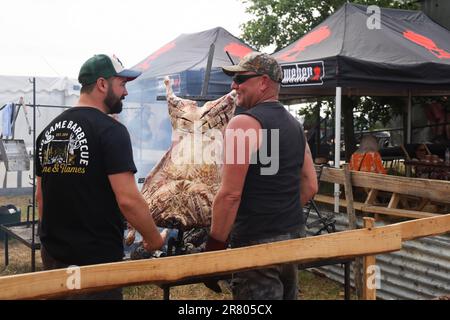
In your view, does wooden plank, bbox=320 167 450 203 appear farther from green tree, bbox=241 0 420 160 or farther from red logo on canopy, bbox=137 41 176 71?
green tree, bbox=241 0 420 160

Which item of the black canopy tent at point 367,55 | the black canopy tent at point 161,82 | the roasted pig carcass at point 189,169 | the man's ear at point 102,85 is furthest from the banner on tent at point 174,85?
the man's ear at point 102,85

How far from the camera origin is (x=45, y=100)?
1223 cm

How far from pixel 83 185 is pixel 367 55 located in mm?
5659

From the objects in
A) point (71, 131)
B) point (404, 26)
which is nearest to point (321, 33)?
point (404, 26)

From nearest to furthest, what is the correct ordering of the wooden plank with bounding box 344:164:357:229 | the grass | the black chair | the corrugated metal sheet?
1. the corrugated metal sheet
2. the wooden plank with bounding box 344:164:357:229
3. the grass
4. the black chair

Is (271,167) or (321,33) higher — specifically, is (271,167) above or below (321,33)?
below

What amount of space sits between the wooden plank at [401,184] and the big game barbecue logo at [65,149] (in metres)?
3.67

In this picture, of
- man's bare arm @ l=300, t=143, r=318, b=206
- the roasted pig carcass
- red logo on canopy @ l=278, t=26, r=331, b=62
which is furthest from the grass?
red logo on canopy @ l=278, t=26, r=331, b=62

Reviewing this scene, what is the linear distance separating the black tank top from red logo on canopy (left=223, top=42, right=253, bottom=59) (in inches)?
274

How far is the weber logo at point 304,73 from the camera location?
277 inches

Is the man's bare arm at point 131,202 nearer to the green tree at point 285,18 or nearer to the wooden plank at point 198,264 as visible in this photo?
the wooden plank at point 198,264

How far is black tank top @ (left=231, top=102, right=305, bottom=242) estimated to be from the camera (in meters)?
2.57
